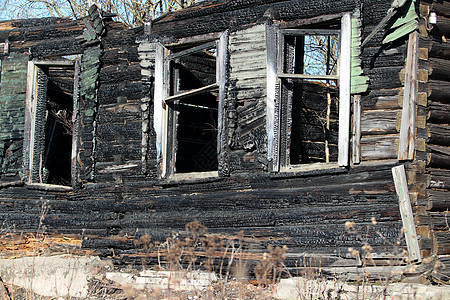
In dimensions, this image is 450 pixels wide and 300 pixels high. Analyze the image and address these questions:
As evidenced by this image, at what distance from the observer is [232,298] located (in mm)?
5590

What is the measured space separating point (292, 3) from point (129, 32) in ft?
7.97

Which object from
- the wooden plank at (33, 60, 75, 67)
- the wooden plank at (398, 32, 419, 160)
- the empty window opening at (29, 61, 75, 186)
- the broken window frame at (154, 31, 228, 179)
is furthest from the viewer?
the empty window opening at (29, 61, 75, 186)

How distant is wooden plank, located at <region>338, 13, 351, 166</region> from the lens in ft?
19.9

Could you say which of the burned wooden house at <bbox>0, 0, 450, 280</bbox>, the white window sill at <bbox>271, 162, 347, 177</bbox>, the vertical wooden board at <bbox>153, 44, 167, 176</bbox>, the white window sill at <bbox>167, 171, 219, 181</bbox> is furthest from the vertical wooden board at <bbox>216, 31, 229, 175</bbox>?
the vertical wooden board at <bbox>153, 44, 167, 176</bbox>

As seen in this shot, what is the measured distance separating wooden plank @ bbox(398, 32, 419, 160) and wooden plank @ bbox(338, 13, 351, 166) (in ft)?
1.74

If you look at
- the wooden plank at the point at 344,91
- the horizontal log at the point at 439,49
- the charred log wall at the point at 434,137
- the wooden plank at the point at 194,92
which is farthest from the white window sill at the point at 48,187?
the horizontal log at the point at 439,49

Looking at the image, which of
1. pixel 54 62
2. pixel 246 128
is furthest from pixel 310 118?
pixel 54 62

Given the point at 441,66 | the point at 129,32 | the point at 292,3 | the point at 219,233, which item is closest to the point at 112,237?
the point at 219,233

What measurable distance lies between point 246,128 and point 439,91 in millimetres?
2105

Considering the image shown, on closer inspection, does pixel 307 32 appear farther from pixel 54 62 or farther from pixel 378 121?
pixel 54 62

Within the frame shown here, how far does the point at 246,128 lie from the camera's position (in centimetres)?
691

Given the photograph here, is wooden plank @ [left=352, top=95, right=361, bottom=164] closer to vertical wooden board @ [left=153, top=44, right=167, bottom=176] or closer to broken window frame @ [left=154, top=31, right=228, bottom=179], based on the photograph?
broken window frame @ [left=154, top=31, right=228, bottom=179]

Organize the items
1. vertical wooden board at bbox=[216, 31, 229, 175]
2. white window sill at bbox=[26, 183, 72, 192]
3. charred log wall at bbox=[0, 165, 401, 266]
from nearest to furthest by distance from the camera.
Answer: charred log wall at bbox=[0, 165, 401, 266] < vertical wooden board at bbox=[216, 31, 229, 175] < white window sill at bbox=[26, 183, 72, 192]

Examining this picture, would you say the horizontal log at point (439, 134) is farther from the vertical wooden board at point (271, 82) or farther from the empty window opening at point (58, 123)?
the empty window opening at point (58, 123)
